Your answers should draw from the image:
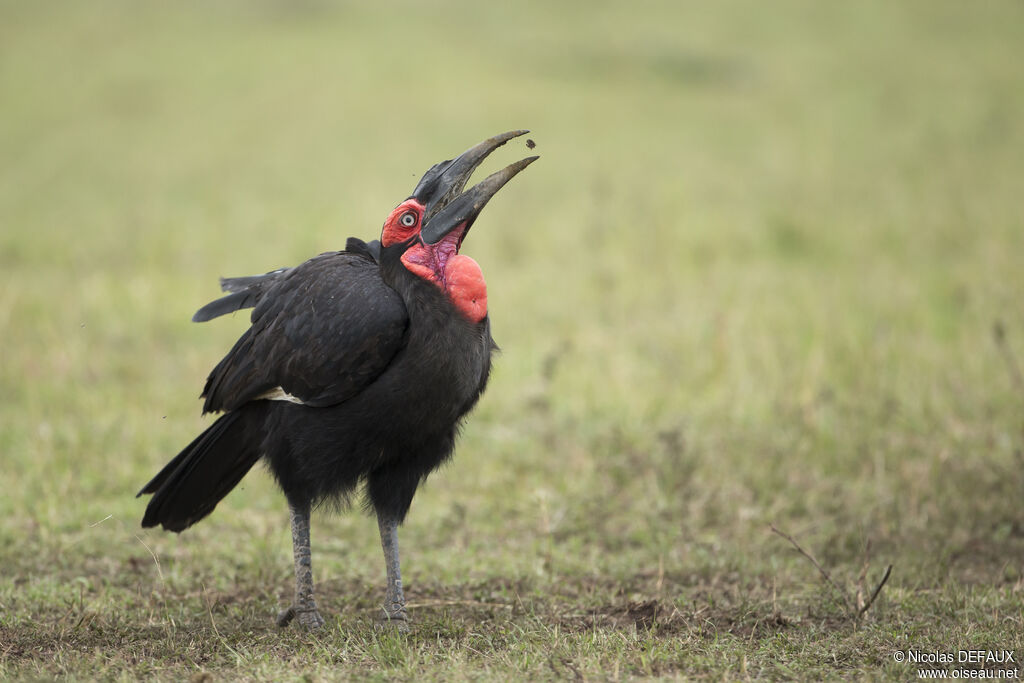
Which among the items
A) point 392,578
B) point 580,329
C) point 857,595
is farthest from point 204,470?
point 580,329

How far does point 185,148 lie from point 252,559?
861 cm

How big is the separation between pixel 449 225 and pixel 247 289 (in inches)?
42.8

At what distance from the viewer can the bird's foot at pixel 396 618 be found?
3.87m

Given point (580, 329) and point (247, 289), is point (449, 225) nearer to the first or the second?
point (247, 289)

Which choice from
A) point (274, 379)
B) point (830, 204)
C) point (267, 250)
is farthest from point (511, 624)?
point (830, 204)

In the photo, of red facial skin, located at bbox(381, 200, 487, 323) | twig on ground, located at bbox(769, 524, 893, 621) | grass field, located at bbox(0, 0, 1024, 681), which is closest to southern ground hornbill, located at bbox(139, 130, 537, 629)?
red facial skin, located at bbox(381, 200, 487, 323)

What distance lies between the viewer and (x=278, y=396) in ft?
12.9

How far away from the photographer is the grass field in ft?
13.1

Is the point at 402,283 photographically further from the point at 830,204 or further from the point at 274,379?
the point at 830,204

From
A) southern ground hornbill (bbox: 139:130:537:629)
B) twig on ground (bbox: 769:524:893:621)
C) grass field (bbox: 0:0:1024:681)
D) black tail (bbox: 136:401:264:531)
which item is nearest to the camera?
southern ground hornbill (bbox: 139:130:537:629)

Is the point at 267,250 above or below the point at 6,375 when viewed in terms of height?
above

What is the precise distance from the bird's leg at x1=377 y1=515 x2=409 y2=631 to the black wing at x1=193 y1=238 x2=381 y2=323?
1.03m

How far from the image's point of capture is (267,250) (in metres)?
9.47

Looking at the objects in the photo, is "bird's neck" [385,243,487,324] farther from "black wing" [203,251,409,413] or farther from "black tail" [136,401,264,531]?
"black tail" [136,401,264,531]
